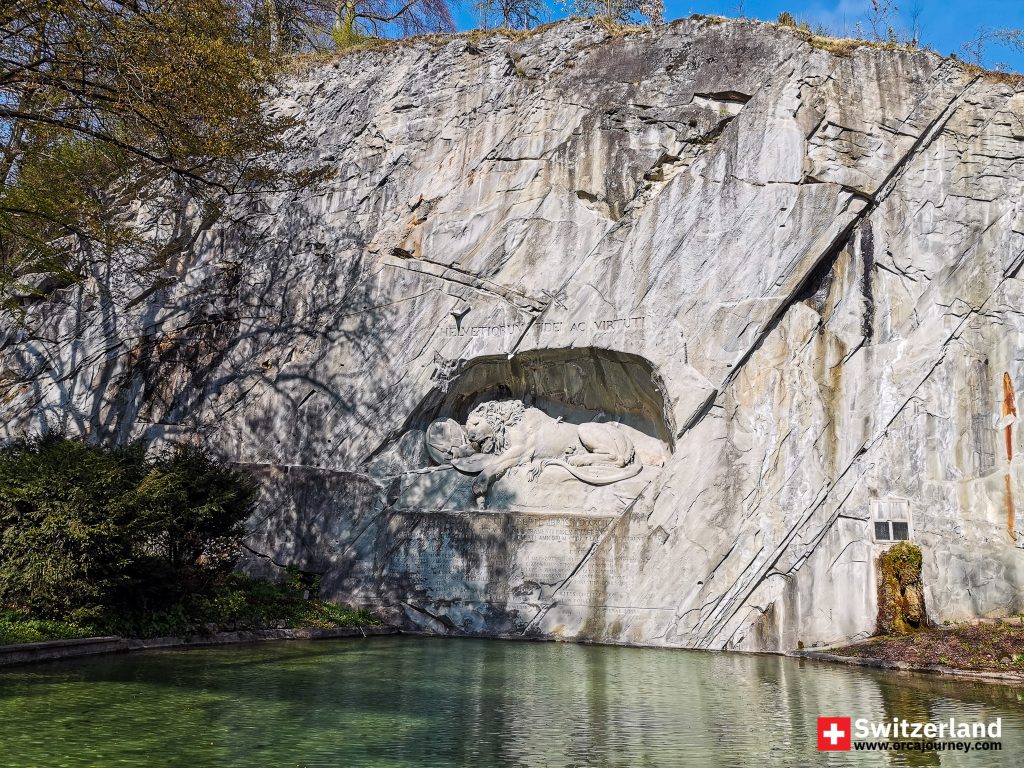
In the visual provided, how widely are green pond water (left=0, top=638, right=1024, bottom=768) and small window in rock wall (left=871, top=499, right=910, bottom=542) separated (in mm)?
2837

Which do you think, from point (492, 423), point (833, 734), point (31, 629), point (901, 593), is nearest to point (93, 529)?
point (31, 629)

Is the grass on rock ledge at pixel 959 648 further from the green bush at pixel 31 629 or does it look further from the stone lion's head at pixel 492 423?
the green bush at pixel 31 629

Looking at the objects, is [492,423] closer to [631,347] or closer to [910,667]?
[631,347]

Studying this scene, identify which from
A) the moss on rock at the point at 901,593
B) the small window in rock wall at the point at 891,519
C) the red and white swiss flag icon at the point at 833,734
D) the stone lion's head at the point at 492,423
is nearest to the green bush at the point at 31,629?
the stone lion's head at the point at 492,423

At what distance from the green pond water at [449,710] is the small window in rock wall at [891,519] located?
2.84 meters

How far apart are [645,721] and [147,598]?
22.1 ft

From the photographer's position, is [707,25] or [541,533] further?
[707,25]

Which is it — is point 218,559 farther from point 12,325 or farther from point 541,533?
point 12,325

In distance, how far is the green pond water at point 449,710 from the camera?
5.13 m

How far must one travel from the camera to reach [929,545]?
40.7ft

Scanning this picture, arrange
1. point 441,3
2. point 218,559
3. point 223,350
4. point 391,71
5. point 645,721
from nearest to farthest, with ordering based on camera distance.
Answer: point 645,721 → point 218,559 → point 223,350 → point 391,71 → point 441,3

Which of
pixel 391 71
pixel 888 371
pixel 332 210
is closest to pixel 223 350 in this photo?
pixel 332 210

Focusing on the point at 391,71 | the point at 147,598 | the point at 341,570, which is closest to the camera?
the point at 147,598

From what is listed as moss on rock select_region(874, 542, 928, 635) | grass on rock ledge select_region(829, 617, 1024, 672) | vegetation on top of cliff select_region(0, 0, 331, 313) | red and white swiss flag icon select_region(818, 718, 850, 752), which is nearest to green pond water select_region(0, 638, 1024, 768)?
red and white swiss flag icon select_region(818, 718, 850, 752)
